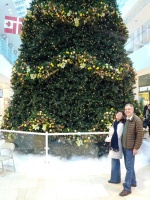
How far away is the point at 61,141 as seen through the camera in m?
5.83

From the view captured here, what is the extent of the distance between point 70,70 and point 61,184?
9.34 feet

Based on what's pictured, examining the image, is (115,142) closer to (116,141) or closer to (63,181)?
(116,141)

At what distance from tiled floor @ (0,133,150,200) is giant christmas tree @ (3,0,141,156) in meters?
1.00

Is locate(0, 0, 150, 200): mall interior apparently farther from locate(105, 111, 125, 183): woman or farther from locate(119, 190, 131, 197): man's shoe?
locate(105, 111, 125, 183): woman

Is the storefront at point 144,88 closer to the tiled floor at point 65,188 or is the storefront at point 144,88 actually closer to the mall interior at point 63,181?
the mall interior at point 63,181

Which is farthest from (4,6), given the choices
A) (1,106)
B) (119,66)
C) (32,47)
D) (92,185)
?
(92,185)

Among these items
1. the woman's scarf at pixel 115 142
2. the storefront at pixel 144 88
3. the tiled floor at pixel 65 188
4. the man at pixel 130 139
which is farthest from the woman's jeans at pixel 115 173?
the storefront at pixel 144 88

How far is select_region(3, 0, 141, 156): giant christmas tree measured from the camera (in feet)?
20.8

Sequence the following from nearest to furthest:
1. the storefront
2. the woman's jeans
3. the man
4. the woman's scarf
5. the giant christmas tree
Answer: the man, the woman's scarf, the woman's jeans, the giant christmas tree, the storefront

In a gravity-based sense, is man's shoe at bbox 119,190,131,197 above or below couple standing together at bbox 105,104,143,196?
below

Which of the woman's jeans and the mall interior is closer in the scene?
the mall interior

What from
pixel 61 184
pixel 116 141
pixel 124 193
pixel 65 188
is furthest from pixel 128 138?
pixel 61 184

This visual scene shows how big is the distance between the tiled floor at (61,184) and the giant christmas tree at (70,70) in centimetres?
100

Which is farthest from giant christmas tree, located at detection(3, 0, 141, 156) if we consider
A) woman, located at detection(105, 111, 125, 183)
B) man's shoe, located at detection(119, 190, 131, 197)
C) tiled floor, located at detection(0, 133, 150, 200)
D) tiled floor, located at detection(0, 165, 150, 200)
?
man's shoe, located at detection(119, 190, 131, 197)
